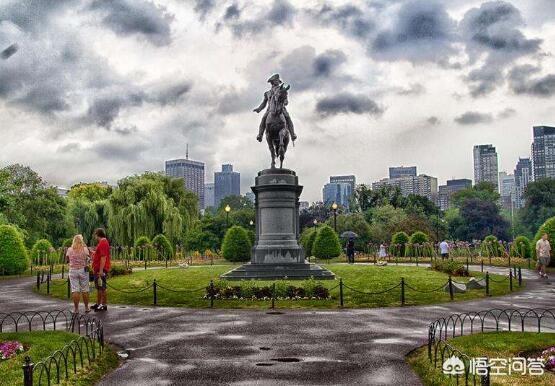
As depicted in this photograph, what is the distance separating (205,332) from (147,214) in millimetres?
40148

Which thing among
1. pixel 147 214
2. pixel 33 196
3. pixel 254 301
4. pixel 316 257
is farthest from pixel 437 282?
pixel 33 196

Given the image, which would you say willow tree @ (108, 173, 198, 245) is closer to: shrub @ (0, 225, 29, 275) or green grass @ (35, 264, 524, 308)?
shrub @ (0, 225, 29, 275)

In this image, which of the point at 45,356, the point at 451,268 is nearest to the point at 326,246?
the point at 451,268

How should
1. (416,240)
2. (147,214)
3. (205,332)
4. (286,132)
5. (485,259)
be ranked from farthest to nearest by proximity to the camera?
(147,214) → (416,240) → (485,259) → (286,132) → (205,332)

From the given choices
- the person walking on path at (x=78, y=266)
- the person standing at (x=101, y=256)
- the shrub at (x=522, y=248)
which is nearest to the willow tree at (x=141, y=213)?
the shrub at (x=522, y=248)

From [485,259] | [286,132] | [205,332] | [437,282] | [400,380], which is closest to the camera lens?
[400,380]

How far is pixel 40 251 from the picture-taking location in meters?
43.5

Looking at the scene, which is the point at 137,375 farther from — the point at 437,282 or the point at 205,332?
the point at 437,282

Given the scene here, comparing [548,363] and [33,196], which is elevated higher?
[33,196]

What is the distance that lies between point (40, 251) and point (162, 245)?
31.0 ft

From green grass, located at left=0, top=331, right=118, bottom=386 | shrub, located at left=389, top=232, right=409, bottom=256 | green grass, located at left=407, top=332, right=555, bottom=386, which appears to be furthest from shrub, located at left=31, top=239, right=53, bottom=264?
green grass, located at left=407, top=332, right=555, bottom=386

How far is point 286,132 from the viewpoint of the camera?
A: 2873 centimetres

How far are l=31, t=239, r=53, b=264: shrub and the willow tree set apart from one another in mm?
8590

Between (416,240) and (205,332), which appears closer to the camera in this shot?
(205,332)
